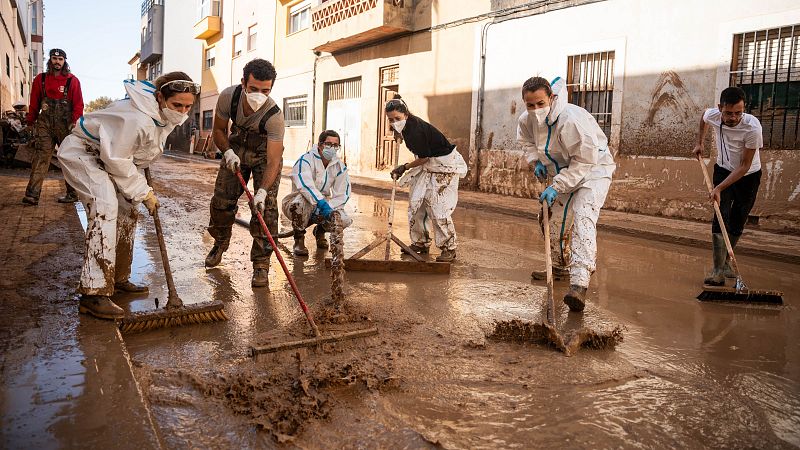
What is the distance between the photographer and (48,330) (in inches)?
122

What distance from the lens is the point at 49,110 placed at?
25.4 ft

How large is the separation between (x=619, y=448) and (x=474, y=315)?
6.03ft

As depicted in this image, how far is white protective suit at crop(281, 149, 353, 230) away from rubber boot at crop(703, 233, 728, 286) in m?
3.14

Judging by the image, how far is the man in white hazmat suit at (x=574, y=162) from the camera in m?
4.30

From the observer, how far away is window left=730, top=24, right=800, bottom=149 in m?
8.43

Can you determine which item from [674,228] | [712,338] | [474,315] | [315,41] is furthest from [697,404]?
[315,41]

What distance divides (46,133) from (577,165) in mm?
6631

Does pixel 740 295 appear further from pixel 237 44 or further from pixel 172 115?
pixel 237 44

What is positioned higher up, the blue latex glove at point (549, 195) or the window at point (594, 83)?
the window at point (594, 83)

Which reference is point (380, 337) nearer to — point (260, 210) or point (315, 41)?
point (260, 210)

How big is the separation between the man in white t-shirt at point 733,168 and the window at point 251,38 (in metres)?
23.8

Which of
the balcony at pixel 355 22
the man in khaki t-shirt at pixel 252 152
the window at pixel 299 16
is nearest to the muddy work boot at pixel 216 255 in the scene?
the man in khaki t-shirt at pixel 252 152

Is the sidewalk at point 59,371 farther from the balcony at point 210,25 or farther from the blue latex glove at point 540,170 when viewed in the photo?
the balcony at point 210,25

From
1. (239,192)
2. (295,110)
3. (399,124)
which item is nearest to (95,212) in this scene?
(239,192)
